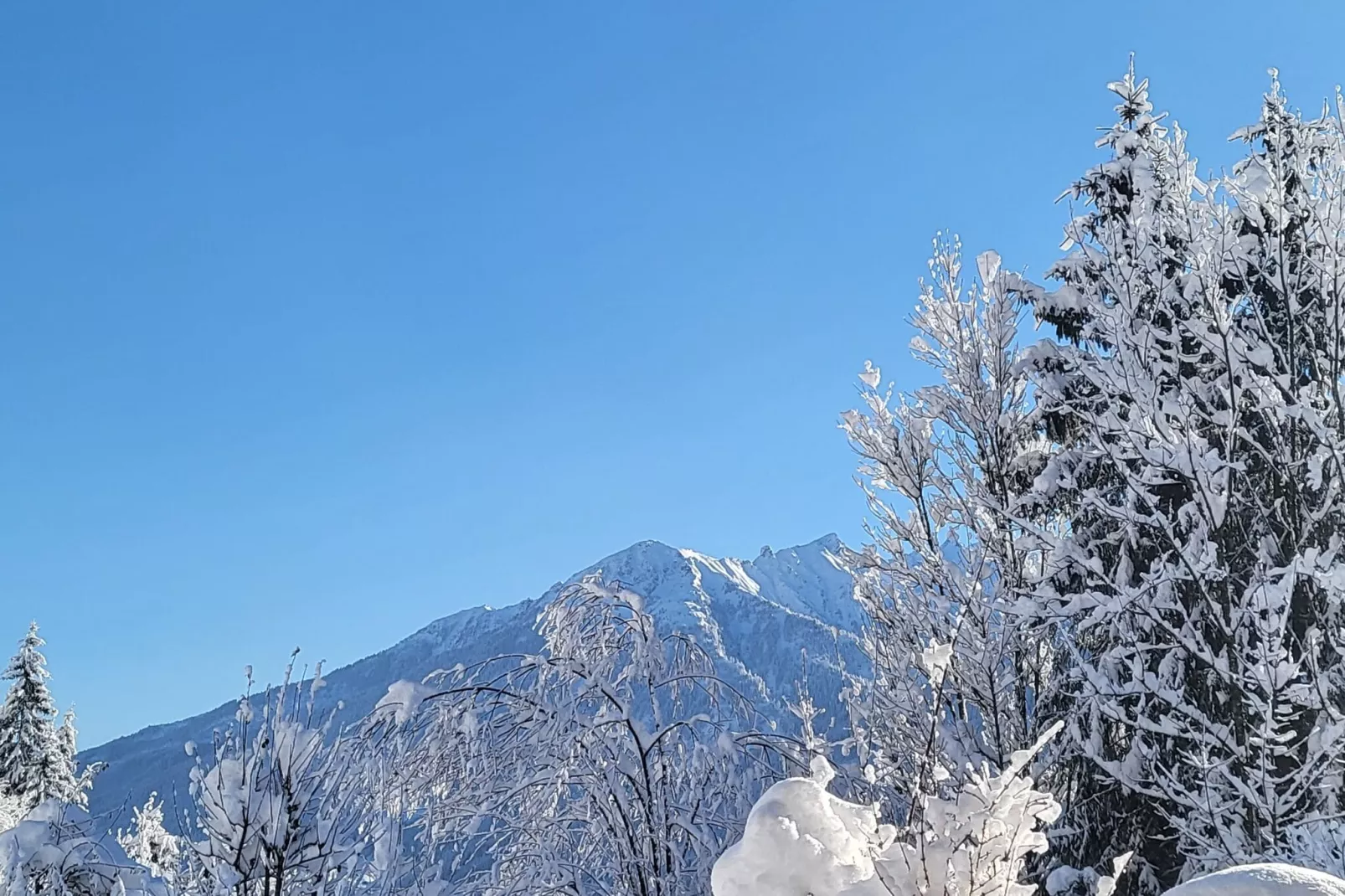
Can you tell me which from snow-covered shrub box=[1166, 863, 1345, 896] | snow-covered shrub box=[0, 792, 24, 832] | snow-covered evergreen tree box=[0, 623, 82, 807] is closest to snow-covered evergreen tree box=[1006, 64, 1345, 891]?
snow-covered shrub box=[1166, 863, 1345, 896]

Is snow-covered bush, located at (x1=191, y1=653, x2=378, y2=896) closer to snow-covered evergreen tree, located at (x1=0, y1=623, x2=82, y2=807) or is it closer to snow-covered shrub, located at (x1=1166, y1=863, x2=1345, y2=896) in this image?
snow-covered shrub, located at (x1=1166, y1=863, x2=1345, y2=896)

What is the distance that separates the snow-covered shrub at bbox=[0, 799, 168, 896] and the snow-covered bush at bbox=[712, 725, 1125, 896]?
454cm

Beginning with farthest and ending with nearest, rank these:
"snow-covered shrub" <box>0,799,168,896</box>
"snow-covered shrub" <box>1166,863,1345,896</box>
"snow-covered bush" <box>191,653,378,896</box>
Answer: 1. "snow-covered shrub" <box>0,799,168,896</box>
2. "snow-covered bush" <box>191,653,378,896</box>
3. "snow-covered shrub" <box>1166,863,1345,896</box>

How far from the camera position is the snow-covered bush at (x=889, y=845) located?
2.34 m

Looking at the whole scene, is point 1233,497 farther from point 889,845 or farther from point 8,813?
point 8,813

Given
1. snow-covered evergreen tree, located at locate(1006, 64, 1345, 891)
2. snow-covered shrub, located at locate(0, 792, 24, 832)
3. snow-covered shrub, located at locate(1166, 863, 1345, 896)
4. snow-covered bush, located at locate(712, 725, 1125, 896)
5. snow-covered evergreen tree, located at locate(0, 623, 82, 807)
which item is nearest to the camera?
snow-covered shrub, located at locate(1166, 863, 1345, 896)

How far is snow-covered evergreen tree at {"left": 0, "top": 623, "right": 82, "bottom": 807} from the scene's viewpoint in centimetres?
2384

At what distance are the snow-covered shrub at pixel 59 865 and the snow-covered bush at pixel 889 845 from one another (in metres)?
4.54

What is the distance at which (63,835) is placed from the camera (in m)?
6.43

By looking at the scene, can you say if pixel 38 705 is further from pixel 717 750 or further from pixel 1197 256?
pixel 1197 256

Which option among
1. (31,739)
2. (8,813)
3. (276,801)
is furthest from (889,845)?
(31,739)

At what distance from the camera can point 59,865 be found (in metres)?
5.82

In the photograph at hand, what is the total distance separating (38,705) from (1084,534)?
88.2ft

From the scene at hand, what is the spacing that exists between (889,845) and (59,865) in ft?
18.6
